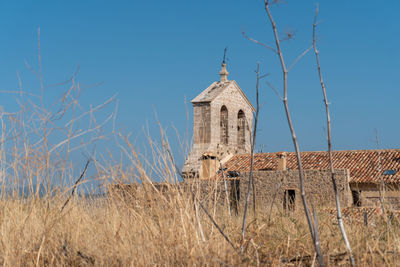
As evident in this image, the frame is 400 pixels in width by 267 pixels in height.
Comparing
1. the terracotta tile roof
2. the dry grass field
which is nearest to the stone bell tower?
the terracotta tile roof

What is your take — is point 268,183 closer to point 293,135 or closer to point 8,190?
point 8,190

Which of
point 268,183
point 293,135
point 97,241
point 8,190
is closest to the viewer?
point 293,135

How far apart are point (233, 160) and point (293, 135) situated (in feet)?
56.1

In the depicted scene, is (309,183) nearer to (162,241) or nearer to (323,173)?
(323,173)

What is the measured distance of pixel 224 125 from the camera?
19094mm

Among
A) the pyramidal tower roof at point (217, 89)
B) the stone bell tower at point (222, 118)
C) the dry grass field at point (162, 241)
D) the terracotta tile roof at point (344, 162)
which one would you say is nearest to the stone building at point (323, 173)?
the terracotta tile roof at point (344, 162)

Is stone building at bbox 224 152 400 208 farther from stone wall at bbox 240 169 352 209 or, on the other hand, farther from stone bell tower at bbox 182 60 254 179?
stone bell tower at bbox 182 60 254 179

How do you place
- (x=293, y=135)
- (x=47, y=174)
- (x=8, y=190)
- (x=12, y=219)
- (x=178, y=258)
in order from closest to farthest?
1. (x=293, y=135)
2. (x=178, y=258)
3. (x=47, y=174)
4. (x=12, y=219)
5. (x=8, y=190)

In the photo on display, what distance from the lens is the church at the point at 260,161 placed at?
52.0 ft

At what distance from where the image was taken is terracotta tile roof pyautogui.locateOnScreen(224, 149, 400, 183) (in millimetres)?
16594

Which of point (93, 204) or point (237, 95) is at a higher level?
point (237, 95)

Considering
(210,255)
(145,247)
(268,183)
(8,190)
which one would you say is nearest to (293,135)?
(210,255)

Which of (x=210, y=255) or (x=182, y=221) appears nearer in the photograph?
(x=210, y=255)

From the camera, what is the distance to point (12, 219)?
341cm
